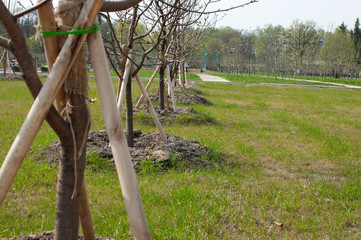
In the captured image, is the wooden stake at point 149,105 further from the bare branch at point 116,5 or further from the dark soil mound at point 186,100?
the dark soil mound at point 186,100

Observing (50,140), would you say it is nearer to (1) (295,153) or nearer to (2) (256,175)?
(2) (256,175)

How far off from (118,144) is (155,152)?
2749 millimetres

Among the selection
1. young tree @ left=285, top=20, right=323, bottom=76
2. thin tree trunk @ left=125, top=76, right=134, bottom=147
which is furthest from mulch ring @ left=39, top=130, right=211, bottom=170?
young tree @ left=285, top=20, right=323, bottom=76

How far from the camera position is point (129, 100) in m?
4.52

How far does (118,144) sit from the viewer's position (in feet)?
5.51

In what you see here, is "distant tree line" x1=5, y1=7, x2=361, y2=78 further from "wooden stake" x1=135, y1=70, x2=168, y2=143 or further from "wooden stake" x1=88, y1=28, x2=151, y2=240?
"wooden stake" x1=88, y1=28, x2=151, y2=240

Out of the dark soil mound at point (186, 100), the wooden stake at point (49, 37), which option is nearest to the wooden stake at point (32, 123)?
the wooden stake at point (49, 37)

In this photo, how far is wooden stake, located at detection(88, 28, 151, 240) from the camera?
1638mm

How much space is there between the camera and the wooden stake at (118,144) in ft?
5.37

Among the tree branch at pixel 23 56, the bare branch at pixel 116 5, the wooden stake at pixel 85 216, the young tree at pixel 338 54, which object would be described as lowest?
the wooden stake at pixel 85 216

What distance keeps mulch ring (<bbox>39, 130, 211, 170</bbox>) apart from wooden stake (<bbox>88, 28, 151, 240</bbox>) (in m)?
2.50

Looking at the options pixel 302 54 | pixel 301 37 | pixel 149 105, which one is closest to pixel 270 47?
pixel 301 37

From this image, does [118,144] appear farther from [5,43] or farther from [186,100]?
[186,100]

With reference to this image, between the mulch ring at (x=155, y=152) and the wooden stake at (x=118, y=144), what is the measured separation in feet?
8.20
